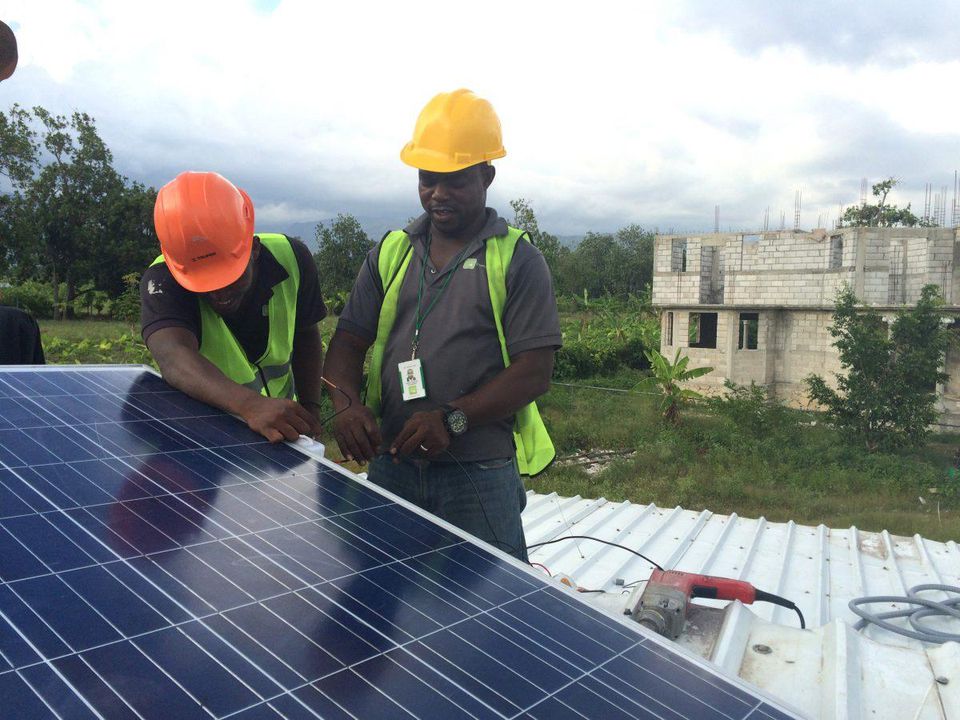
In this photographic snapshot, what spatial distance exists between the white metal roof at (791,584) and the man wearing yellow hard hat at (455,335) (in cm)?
73

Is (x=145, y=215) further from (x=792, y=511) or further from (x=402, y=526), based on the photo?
(x=402, y=526)

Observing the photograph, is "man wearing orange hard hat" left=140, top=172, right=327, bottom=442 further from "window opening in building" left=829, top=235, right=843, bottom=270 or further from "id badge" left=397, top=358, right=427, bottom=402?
"window opening in building" left=829, top=235, right=843, bottom=270

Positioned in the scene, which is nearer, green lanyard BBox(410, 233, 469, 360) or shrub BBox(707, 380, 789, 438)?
green lanyard BBox(410, 233, 469, 360)

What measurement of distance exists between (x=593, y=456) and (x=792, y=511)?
527 cm

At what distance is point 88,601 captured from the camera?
1.43 m

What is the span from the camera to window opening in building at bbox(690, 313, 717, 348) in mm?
26484

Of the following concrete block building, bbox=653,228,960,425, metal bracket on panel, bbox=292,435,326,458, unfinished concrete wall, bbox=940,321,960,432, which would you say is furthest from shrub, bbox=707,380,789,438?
metal bracket on panel, bbox=292,435,326,458

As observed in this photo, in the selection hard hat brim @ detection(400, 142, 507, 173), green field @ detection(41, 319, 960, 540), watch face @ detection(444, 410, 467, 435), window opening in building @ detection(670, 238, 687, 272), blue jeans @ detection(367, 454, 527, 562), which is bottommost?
green field @ detection(41, 319, 960, 540)

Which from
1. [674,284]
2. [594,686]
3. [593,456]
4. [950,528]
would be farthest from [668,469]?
[594,686]

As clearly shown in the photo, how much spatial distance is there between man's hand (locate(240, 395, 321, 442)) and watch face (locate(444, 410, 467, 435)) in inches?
19.2

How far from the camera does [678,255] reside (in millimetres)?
27172

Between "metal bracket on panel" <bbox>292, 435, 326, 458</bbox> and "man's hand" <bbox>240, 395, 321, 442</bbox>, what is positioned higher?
"man's hand" <bbox>240, 395, 321, 442</bbox>

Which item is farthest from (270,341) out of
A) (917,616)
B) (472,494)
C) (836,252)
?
(836,252)

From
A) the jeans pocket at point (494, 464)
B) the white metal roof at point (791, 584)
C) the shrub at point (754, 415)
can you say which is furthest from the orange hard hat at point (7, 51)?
the shrub at point (754, 415)
